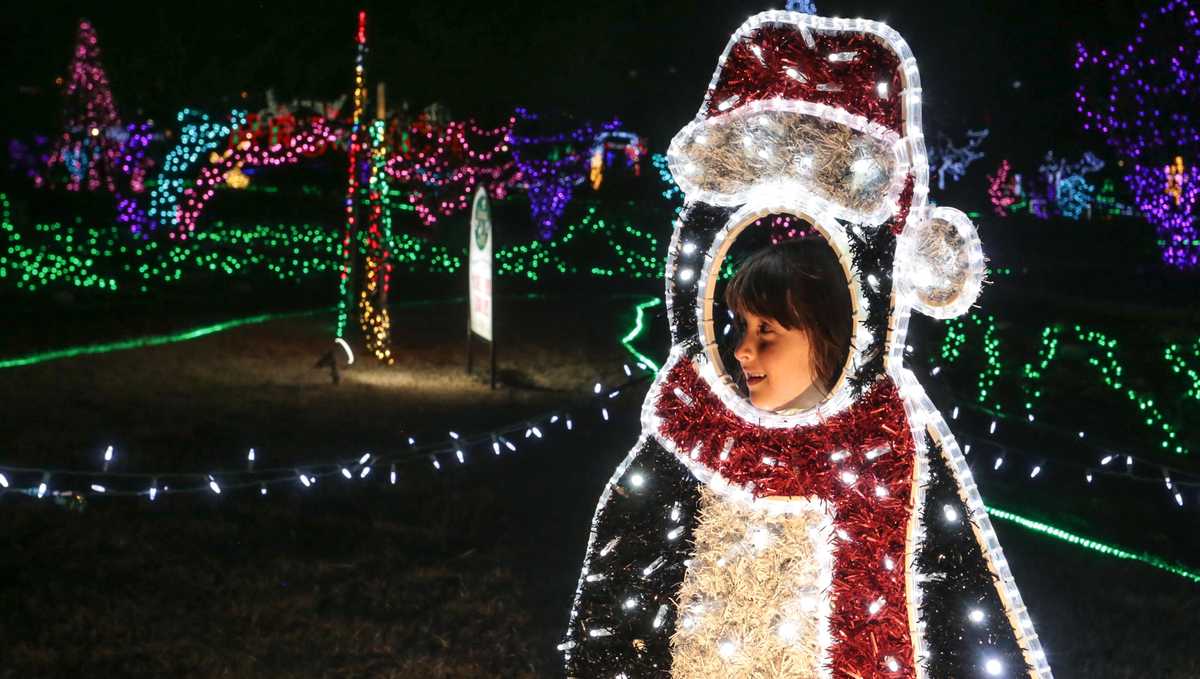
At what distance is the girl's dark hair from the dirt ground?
223 centimetres

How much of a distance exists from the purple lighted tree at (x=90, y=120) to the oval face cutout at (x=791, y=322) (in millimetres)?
21110

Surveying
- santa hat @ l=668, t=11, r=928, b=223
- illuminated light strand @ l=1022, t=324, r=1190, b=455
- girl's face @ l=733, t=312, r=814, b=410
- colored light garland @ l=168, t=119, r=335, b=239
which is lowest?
illuminated light strand @ l=1022, t=324, r=1190, b=455

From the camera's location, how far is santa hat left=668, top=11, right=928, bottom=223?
274cm

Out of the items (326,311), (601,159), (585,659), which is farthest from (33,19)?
(585,659)

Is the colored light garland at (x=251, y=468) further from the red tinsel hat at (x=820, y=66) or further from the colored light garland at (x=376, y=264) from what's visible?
the red tinsel hat at (x=820, y=66)

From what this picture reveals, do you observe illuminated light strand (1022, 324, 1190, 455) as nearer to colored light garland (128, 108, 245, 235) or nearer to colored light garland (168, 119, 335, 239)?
colored light garland (168, 119, 335, 239)

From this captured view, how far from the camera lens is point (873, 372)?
2740mm

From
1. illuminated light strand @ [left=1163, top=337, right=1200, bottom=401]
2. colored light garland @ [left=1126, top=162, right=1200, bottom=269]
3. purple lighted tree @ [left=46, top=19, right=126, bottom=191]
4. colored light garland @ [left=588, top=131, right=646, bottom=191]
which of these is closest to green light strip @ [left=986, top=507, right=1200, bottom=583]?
illuminated light strand @ [left=1163, top=337, right=1200, bottom=401]

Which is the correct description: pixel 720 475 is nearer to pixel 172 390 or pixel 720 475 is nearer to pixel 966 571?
pixel 966 571

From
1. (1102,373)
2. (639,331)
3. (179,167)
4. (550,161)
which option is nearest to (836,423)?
(1102,373)

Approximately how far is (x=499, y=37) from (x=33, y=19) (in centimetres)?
1382

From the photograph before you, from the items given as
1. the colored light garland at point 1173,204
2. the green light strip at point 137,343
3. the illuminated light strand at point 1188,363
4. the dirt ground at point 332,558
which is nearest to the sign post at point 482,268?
the dirt ground at point 332,558

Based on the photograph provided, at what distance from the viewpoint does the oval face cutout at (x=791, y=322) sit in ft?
9.45

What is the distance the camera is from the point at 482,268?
34.8ft
